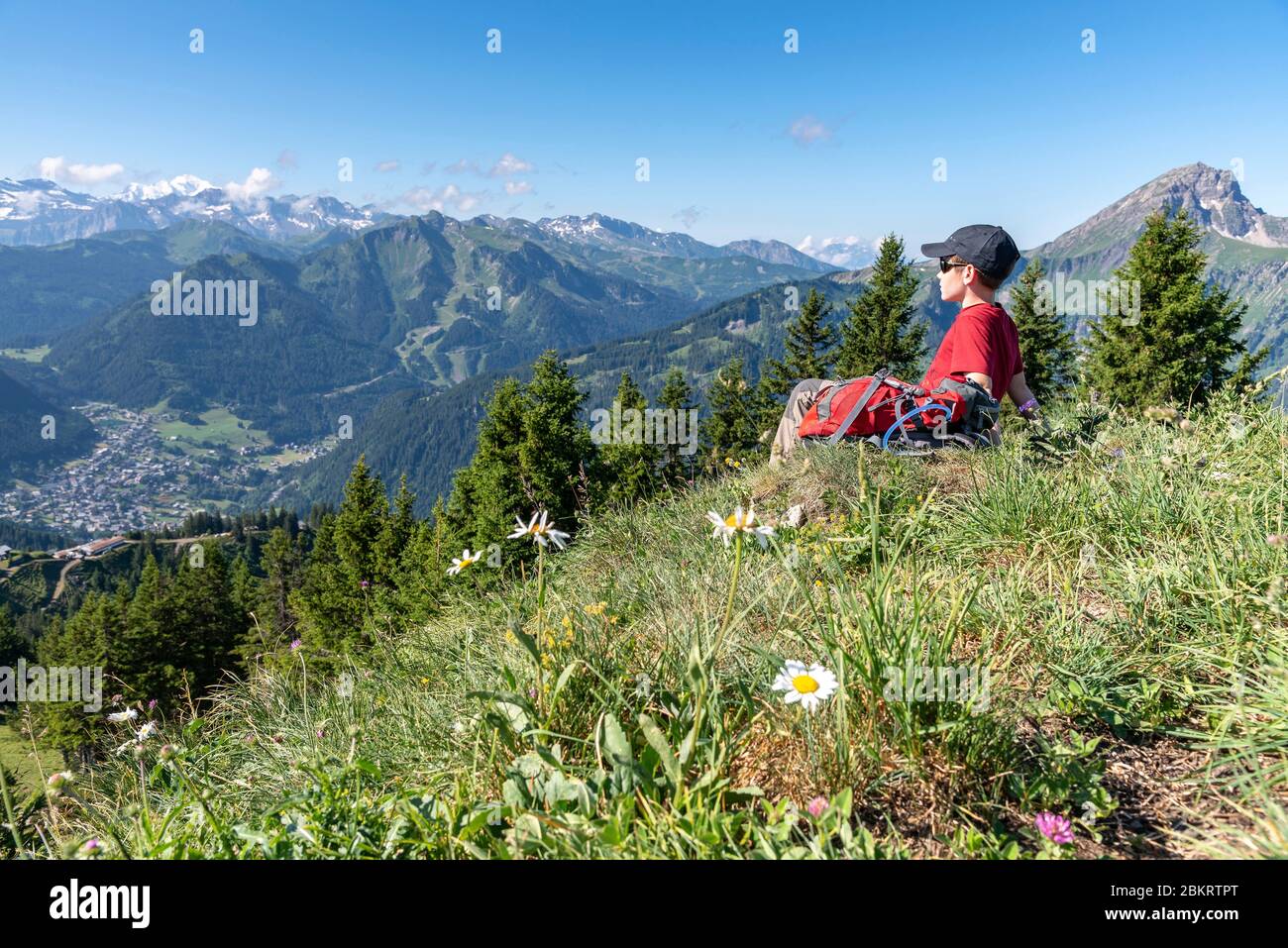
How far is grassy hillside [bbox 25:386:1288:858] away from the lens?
1894mm

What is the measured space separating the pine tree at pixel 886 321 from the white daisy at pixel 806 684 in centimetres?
3605

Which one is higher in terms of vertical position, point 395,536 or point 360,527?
point 360,527

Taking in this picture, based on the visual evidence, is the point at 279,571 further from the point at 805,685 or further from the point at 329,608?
the point at 805,685

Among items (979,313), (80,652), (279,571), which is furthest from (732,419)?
(80,652)

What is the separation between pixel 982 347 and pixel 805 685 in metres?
4.99

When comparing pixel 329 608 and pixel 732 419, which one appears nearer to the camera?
pixel 329 608

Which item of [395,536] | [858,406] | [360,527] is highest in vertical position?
[858,406]

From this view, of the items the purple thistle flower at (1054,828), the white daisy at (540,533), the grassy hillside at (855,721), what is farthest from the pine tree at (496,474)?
the purple thistle flower at (1054,828)

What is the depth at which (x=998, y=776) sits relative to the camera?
2025mm

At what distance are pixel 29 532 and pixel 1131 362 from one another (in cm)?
25204

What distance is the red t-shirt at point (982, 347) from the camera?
5883mm

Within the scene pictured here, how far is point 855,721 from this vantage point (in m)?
2.14
